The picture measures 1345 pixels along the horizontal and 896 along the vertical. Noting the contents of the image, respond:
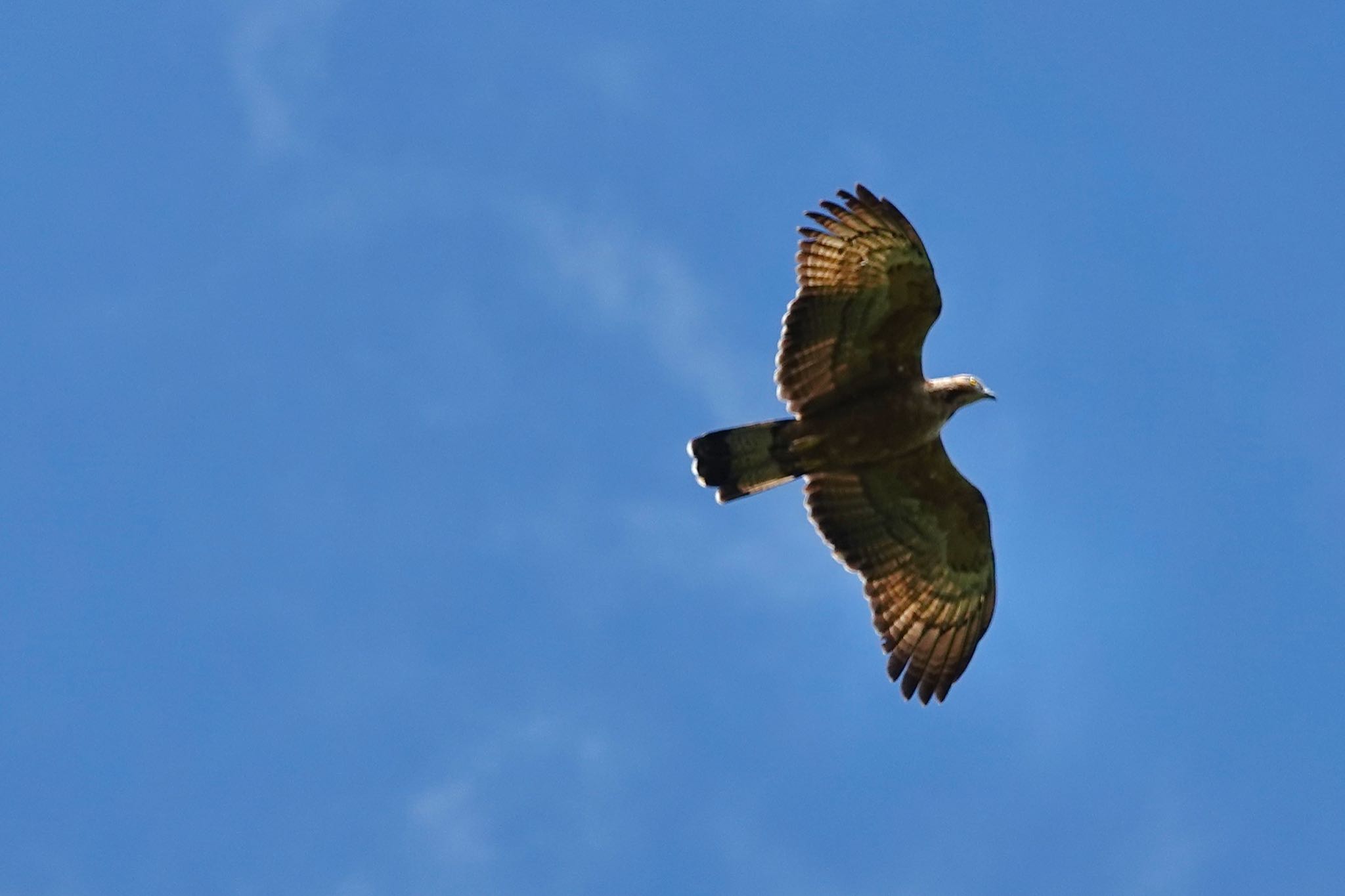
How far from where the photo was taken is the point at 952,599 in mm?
18844

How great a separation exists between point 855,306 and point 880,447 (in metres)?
1.37

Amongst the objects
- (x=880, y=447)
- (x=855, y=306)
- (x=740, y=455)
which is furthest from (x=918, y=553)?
(x=855, y=306)

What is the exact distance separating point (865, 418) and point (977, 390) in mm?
1050

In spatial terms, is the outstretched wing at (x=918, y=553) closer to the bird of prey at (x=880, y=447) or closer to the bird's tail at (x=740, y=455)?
the bird of prey at (x=880, y=447)

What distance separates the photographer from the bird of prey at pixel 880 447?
17594 mm

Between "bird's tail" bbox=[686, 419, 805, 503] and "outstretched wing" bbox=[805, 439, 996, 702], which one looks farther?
"outstretched wing" bbox=[805, 439, 996, 702]

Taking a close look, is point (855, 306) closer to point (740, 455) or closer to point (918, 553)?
point (740, 455)

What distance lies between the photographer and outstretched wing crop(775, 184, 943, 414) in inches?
688

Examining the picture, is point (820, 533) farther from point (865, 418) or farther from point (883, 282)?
point (883, 282)

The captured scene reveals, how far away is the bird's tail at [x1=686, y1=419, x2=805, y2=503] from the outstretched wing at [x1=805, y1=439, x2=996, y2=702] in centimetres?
62

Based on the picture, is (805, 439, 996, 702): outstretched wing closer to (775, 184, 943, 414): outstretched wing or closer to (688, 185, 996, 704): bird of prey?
(688, 185, 996, 704): bird of prey

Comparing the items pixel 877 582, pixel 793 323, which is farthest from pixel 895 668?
pixel 793 323

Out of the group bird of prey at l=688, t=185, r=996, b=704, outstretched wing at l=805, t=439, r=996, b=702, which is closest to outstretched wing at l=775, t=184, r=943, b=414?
bird of prey at l=688, t=185, r=996, b=704

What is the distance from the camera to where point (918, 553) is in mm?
18906
